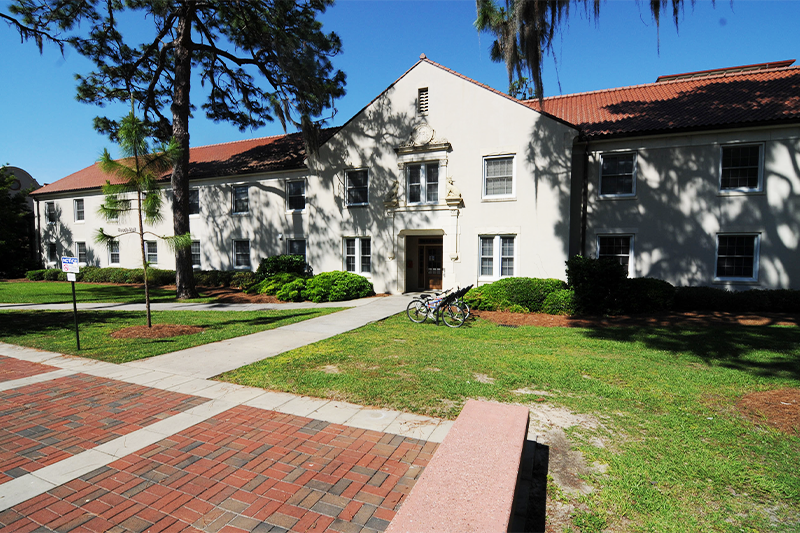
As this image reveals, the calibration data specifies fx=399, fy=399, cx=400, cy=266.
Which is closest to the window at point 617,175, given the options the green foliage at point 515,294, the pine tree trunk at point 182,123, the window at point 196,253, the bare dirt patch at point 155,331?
the green foliage at point 515,294

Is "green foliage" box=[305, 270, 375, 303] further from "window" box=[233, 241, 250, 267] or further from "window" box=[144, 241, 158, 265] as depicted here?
"window" box=[144, 241, 158, 265]

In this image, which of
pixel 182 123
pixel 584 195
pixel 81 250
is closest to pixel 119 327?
pixel 182 123

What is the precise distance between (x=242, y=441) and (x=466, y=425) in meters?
2.51

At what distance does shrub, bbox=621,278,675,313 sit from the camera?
44.3ft

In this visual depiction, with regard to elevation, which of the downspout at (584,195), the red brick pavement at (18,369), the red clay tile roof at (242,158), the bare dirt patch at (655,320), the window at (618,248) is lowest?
the bare dirt patch at (655,320)

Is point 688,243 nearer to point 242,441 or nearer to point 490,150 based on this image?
point 490,150

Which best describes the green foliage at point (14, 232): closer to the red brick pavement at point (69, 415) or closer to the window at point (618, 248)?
the red brick pavement at point (69, 415)

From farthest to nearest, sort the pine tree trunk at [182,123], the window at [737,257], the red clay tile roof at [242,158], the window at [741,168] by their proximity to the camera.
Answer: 1. the red clay tile roof at [242,158]
2. the pine tree trunk at [182,123]
3. the window at [737,257]
4. the window at [741,168]

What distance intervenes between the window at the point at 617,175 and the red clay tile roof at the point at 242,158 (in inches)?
540

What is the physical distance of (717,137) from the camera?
48.6 ft

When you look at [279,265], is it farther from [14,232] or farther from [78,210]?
[14,232]

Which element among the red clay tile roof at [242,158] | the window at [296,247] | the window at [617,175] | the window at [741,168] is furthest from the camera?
the red clay tile roof at [242,158]

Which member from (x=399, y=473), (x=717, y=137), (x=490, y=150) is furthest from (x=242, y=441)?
(x=717, y=137)

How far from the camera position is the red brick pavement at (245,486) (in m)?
3.15
